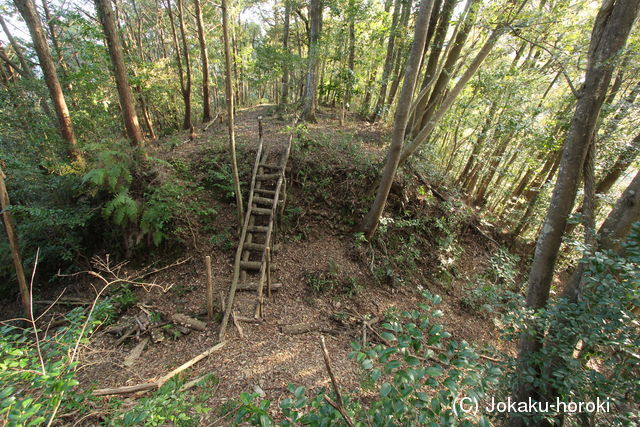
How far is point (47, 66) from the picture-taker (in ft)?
20.1

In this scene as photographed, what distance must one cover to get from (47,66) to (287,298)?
8.31 meters

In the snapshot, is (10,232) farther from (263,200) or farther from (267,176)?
(267,176)

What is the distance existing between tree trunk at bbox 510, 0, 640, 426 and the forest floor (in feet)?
2.37

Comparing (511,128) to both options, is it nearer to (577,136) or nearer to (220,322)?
(577,136)

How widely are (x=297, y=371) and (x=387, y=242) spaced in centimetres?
426

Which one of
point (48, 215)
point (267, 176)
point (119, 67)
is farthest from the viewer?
point (267, 176)

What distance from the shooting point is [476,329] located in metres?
6.43

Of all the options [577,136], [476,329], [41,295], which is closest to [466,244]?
[476,329]

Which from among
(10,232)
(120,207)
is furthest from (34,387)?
(10,232)

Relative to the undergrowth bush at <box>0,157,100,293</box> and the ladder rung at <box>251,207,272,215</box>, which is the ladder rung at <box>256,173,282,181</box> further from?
the undergrowth bush at <box>0,157,100,293</box>

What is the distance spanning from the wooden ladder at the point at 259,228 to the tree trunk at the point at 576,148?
412 centimetres

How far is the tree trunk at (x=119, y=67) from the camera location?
19.5 ft

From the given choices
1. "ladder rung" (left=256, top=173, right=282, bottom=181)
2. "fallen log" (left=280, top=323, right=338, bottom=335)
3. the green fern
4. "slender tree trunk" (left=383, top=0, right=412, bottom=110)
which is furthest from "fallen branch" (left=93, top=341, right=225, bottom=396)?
"slender tree trunk" (left=383, top=0, right=412, bottom=110)

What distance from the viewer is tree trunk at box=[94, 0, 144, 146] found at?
5.95 m
